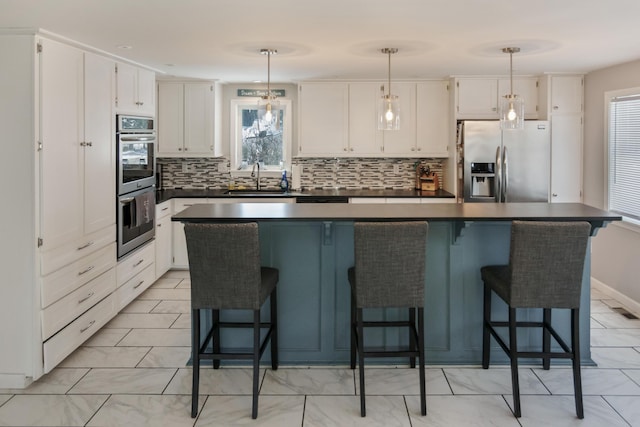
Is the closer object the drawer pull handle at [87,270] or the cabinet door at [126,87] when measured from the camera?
the drawer pull handle at [87,270]

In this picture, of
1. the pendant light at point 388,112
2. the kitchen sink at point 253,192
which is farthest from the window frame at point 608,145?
the kitchen sink at point 253,192

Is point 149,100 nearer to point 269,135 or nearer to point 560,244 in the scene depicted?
point 269,135

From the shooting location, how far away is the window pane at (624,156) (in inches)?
189

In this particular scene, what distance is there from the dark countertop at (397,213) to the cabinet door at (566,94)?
2341mm

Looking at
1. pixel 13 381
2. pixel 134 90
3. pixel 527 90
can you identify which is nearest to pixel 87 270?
pixel 13 381

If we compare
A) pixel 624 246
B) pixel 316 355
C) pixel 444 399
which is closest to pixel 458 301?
pixel 444 399

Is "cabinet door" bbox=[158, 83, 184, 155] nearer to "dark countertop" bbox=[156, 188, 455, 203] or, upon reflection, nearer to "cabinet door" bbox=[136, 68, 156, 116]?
"dark countertop" bbox=[156, 188, 455, 203]

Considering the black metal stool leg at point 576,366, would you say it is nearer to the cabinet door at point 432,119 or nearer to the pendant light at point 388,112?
the pendant light at point 388,112

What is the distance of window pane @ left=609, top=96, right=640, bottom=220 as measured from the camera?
4801 mm

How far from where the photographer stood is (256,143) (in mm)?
6645

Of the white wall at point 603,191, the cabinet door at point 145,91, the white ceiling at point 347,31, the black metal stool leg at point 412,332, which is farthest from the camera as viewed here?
the cabinet door at point 145,91

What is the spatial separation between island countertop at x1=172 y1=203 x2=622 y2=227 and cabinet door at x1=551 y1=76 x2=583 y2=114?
2341mm

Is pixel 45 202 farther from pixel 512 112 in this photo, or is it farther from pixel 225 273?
pixel 512 112

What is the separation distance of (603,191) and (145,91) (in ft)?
15.4
